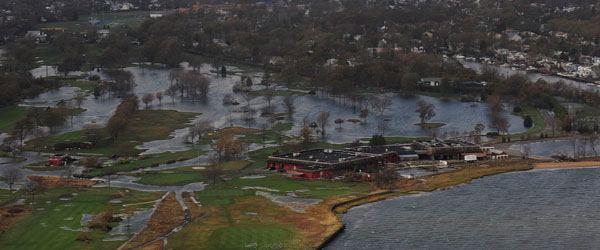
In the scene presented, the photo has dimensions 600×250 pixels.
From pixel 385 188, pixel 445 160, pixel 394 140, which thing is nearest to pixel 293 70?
pixel 394 140

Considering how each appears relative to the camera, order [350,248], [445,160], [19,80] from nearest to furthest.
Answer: [350,248] → [445,160] → [19,80]

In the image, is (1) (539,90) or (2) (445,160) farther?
(1) (539,90)

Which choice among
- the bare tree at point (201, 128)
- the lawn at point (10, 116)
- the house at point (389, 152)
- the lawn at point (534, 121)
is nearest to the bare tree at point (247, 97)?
the bare tree at point (201, 128)

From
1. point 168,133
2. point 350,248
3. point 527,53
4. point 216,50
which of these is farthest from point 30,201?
point 527,53

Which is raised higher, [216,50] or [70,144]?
[216,50]

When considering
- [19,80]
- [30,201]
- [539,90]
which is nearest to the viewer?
[30,201]

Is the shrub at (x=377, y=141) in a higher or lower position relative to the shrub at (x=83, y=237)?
higher

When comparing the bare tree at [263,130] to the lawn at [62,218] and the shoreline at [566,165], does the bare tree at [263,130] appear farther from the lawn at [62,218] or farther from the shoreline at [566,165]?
the shoreline at [566,165]

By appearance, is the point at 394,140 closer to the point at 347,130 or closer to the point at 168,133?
the point at 347,130
